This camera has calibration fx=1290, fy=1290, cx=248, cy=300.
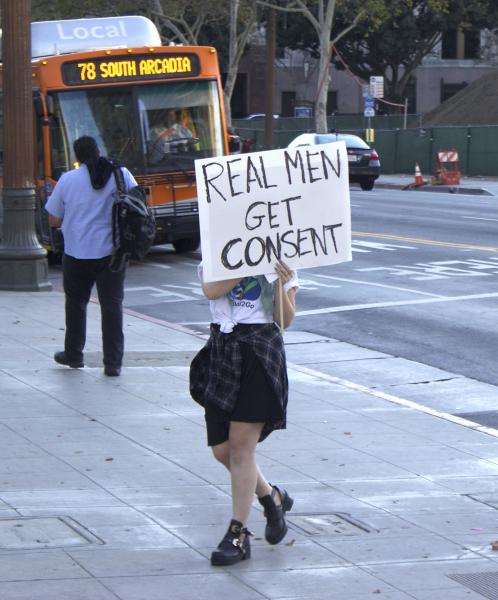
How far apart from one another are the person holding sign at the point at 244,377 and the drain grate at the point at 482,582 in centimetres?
94

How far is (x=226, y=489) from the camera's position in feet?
22.7

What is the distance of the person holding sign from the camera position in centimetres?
568

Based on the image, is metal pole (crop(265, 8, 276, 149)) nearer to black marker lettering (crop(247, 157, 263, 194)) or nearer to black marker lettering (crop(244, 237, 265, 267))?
black marker lettering (crop(247, 157, 263, 194))

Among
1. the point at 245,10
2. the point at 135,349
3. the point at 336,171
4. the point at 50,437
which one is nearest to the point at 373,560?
the point at 336,171

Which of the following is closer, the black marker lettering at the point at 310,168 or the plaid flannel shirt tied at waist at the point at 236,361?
the plaid flannel shirt tied at waist at the point at 236,361

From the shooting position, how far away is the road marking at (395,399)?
8891mm

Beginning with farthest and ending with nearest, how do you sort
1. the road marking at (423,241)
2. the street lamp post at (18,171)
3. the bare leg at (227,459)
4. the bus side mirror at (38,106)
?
the road marking at (423,241) < the bus side mirror at (38,106) < the street lamp post at (18,171) < the bare leg at (227,459)

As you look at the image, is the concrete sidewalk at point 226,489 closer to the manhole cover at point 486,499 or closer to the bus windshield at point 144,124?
the manhole cover at point 486,499

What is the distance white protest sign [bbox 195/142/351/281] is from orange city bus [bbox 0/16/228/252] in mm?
12547

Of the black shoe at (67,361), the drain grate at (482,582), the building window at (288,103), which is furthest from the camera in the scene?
the building window at (288,103)

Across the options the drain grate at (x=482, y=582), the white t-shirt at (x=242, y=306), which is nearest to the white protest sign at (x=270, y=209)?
the white t-shirt at (x=242, y=306)

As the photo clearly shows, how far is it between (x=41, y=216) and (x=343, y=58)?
182 ft

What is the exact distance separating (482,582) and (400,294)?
1026 cm

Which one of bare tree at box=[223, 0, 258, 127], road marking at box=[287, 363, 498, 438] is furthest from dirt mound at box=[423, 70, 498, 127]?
road marking at box=[287, 363, 498, 438]
